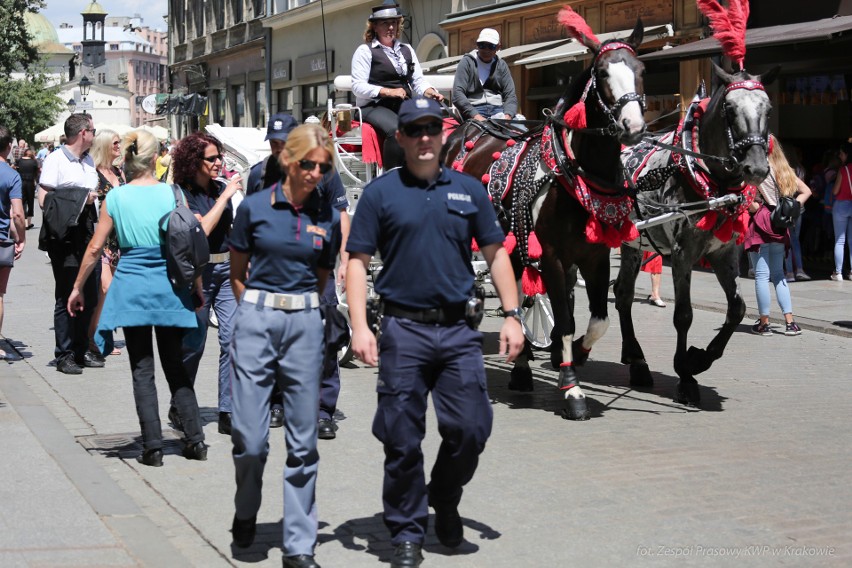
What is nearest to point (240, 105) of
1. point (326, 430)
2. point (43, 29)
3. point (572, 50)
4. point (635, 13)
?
point (572, 50)

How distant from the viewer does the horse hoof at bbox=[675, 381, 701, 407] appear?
8758mm

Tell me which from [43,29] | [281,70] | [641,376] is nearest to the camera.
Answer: [641,376]

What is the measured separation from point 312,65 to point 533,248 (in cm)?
2936

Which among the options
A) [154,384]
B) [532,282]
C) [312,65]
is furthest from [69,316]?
[312,65]

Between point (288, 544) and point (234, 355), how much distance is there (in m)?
0.86

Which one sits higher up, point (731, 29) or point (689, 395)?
point (731, 29)

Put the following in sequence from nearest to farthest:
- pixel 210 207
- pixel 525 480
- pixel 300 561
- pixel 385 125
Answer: pixel 300 561
pixel 525 480
pixel 210 207
pixel 385 125

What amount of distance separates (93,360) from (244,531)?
18.4 feet

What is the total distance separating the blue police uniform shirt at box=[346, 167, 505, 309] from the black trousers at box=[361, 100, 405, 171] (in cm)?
455

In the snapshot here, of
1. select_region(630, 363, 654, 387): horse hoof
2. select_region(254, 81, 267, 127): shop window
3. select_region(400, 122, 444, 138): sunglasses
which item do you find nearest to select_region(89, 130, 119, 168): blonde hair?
select_region(630, 363, 654, 387): horse hoof

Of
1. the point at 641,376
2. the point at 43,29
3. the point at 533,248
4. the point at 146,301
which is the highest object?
the point at 43,29

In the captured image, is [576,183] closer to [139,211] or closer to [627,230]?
[627,230]

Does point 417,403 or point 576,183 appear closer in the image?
point 417,403

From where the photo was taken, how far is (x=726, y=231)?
8648 mm
